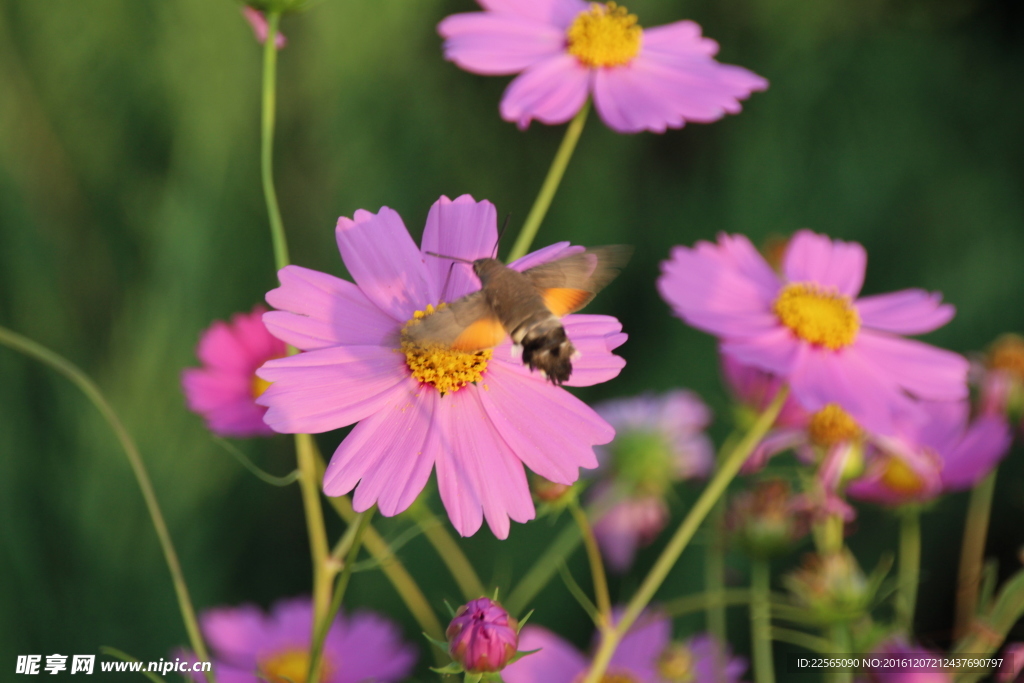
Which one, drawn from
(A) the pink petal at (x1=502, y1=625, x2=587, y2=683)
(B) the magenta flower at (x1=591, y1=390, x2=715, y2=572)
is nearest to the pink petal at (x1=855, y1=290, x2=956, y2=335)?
(B) the magenta flower at (x1=591, y1=390, x2=715, y2=572)

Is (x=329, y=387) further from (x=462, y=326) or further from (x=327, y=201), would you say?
(x=327, y=201)

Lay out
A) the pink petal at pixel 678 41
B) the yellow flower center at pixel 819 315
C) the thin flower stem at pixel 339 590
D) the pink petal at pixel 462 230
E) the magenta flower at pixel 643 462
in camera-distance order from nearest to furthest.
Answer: the thin flower stem at pixel 339 590 → the pink petal at pixel 462 230 → the yellow flower center at pixel 819 315 → the pink petal at pixel 678 41 → the magenta flower at pixel 643 462

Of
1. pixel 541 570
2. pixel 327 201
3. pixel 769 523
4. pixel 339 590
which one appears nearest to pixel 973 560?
pixel 769 523

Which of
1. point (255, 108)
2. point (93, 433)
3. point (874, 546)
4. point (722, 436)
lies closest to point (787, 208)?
point (722, 436)

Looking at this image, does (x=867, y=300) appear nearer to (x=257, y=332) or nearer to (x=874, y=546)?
(x=257, y=332)

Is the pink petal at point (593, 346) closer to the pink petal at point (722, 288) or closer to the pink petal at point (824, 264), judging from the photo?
the pink petal at point (722, 288)

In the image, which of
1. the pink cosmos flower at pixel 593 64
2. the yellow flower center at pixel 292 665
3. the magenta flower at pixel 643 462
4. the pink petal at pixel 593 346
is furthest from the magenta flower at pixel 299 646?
the pink cosmos flower at pixel 593 64

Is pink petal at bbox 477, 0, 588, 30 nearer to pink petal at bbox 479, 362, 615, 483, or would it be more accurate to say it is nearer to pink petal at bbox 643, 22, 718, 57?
pink petal at bbox 643, 22, 718, 57
